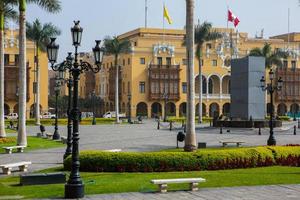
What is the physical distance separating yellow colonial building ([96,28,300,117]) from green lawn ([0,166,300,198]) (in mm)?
66915

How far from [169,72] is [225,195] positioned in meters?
76.2

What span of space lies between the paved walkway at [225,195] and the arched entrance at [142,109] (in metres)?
75.5

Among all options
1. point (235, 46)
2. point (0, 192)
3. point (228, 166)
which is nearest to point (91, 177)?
point (0, 192)

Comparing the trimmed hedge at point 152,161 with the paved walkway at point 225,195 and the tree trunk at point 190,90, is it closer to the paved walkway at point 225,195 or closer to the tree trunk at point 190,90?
the tree trunk at point 190,90

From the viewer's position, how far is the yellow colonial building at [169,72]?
288 feet

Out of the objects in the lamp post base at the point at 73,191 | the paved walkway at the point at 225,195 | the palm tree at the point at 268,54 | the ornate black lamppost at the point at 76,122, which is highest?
the palm tree at the point at 268,54

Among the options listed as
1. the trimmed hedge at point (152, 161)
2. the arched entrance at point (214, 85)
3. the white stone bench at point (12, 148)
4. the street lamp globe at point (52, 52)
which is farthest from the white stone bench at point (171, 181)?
the arched entrance at point (214, 85)

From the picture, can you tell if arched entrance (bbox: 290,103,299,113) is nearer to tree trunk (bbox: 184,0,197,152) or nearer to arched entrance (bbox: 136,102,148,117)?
arched entrance (bbox: 136,102,148,117)

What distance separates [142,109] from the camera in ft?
296

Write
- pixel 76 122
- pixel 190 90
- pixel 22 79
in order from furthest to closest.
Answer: pixel 22 79 < pixel 190 90 < pixel 76 122

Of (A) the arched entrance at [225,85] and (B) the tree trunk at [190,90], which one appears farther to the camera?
(A) the arched entrance at [225,85]

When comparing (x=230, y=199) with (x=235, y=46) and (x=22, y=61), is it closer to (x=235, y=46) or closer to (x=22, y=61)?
(x=22, y=61)

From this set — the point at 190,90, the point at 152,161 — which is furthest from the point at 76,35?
the point at 190,90

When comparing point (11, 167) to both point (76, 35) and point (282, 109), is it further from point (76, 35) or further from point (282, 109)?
point (282, 109)
